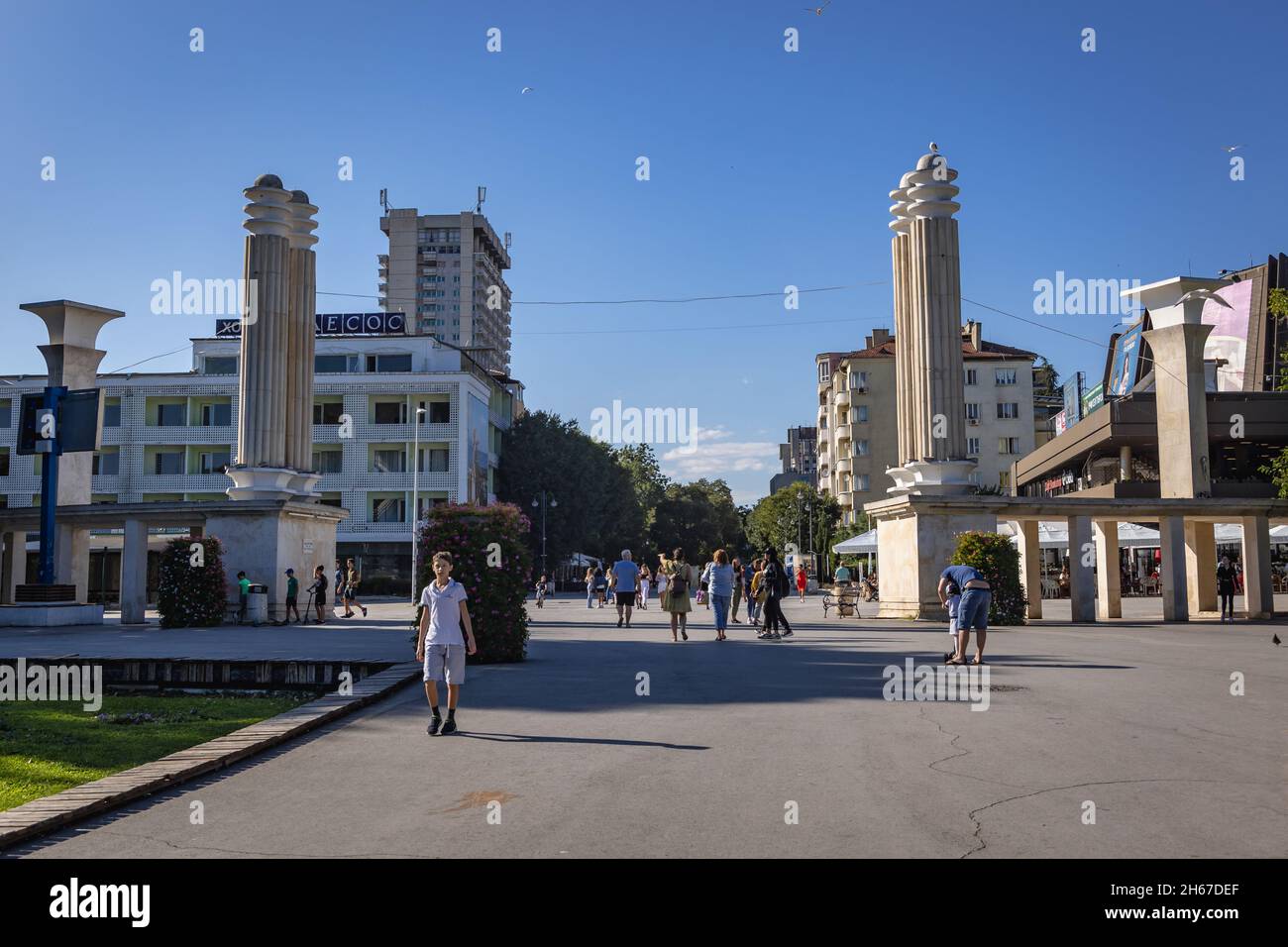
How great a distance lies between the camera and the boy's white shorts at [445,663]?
1013 centimetres

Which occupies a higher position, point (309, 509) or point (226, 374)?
point (226, 374)

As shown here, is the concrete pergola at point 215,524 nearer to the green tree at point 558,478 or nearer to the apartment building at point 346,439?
the apartment building at point 346,439

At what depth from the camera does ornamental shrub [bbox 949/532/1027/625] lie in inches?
961

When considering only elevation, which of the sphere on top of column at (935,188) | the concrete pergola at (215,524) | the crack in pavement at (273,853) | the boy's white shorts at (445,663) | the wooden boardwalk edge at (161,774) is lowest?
the crack in pavement at (273,853)

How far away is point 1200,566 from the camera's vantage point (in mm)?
30422

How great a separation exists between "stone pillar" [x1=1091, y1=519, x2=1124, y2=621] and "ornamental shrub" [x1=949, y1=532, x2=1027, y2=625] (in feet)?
20.0

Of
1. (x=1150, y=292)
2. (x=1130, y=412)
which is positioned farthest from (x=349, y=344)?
(x=1150, y=292)

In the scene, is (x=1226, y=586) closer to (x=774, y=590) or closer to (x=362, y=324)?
(x=774, y=590)

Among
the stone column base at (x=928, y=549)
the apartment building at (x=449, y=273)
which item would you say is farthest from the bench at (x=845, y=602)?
the apartment building at (x=449, y=273)

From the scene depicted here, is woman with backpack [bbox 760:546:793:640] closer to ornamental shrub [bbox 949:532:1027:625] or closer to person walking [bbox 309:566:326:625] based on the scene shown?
ornamental shrub [bbox 949:532:1027:625]

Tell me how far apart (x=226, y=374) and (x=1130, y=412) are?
50226 mm

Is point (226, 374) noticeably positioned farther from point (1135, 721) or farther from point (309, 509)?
point (1135, 721)

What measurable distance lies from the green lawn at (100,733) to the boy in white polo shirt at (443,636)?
2.11 m

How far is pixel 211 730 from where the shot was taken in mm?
10547
